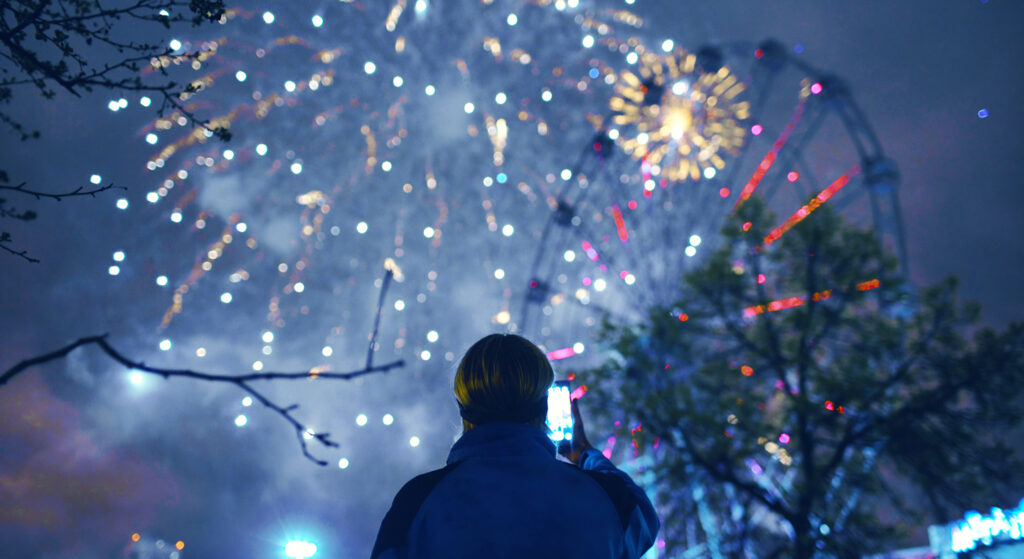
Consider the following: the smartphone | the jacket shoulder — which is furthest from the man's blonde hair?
the smartphone

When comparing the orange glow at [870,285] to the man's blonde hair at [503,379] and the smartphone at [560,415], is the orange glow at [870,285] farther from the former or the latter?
the man's blonde hair at [503,379]

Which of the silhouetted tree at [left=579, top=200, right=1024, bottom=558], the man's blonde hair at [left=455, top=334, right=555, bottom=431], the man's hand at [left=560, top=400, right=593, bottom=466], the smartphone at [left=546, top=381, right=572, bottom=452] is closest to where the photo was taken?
the man's blonde hair at [left=455, top=334, right=555, bottom=431]

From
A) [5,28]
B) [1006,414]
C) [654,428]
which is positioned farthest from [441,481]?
[1006,414]

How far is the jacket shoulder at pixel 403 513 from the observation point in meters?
1.73

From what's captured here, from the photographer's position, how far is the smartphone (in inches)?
109

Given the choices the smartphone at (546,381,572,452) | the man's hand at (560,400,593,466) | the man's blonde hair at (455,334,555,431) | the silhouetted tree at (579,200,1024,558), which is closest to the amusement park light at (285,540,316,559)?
the silhouetted tree at (579,200,1024,558)

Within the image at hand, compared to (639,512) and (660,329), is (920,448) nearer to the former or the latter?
(660,329)

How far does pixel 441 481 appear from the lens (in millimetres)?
1800

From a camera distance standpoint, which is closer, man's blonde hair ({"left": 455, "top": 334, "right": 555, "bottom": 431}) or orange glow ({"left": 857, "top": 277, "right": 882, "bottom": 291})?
man's blonde hair ({"left": 455, "top": 334, "right": 555, "bottom": 431})

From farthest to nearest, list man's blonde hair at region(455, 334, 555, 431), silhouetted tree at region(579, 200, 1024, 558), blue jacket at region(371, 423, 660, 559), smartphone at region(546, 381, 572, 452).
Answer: silhouetted tree at region(579, 200, 1024, 558)
smartphone at region(546, 381, 572, 452)
man's blonde hair at region(455, 334, 555, 431)
blue jacket at region(371, 423, 660, 559)

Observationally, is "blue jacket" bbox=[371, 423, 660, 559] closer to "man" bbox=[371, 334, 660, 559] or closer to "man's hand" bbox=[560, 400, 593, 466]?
"man" bbox=[371, 334, 660, 559]

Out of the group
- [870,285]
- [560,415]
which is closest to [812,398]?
[870,285]

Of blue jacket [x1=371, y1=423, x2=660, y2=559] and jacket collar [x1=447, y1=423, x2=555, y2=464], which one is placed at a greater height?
jacket collar [x1=447, y1=423, x2=555, y2=464]

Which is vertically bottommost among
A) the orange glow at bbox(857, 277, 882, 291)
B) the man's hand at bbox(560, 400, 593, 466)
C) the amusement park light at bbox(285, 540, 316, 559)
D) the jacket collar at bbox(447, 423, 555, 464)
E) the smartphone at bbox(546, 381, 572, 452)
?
the jacket collar at bbox(447, 423, 555, 464)
